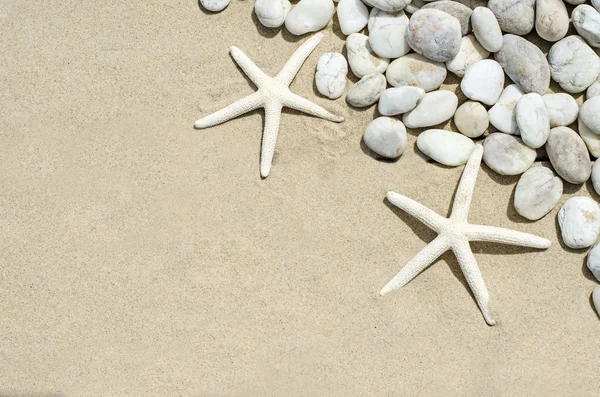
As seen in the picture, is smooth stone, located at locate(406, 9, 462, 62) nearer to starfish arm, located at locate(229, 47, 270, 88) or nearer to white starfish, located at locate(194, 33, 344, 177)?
white starfish, located at locate(194, 33, 344, 177)

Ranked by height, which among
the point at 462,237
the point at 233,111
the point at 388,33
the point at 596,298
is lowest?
the point at 596,298

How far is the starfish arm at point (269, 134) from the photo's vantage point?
7.39 feet

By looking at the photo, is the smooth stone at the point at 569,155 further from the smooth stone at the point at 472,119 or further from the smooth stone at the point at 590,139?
the smooth stone at the point at 472,119

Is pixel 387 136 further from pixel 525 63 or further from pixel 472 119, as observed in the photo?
pixel 525 63

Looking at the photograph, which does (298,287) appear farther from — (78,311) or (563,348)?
(563,348)

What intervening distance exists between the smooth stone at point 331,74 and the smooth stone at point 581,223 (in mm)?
897

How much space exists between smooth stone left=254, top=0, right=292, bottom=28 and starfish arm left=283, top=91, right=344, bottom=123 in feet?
0.89

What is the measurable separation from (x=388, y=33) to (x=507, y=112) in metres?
0.50

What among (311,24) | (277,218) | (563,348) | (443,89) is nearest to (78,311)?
(277,218)

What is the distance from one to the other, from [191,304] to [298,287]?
375mm

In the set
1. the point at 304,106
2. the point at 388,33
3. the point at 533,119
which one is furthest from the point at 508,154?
the point at 304,106

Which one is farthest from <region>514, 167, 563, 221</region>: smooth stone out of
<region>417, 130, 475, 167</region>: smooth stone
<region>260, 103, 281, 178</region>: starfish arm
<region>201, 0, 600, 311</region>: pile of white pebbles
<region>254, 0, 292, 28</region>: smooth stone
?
<region>254, 0, 292, 28</region>: smooth stone

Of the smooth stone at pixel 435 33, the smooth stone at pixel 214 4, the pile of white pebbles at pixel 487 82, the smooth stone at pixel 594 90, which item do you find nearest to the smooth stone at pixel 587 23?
the pile of white pebbles at pixel 487 82

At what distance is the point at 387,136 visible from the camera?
223 centimetres
